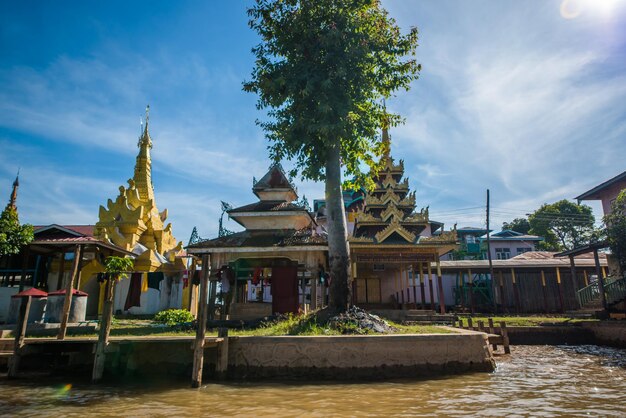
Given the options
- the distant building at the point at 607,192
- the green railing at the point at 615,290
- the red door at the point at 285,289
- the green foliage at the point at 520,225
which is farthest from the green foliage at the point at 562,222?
the red door at the point at 285,289

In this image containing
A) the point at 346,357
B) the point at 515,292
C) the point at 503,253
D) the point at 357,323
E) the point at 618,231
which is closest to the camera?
the point at 346,357

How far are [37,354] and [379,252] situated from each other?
16.3m

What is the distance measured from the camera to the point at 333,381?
32.3ft

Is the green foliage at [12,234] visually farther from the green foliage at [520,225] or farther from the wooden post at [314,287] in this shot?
the green foliage at [520,225]

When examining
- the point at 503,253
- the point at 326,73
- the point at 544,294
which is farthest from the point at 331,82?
the point at 503,253

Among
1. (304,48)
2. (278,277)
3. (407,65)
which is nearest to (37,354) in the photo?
(278,277)

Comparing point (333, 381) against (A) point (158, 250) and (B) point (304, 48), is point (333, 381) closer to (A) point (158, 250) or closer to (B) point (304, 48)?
(B) point (304, 48)

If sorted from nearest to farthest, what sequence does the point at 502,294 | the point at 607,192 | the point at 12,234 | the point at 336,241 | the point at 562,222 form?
1. the point at 336,241
2. the point at 12,234
3. the point at 607,192
4. the point at 502,294
5. the point at 562,222

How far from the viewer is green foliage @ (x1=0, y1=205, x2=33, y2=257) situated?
50.4 feet

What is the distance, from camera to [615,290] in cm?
1919

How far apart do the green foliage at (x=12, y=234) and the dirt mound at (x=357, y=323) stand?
510 inches

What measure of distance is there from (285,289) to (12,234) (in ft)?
37.5

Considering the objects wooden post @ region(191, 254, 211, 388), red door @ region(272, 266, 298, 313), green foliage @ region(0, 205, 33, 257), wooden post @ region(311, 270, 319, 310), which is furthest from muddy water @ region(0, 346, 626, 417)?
red door @ region(272, 266, 298, 313)

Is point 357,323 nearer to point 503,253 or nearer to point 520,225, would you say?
point 503,253
